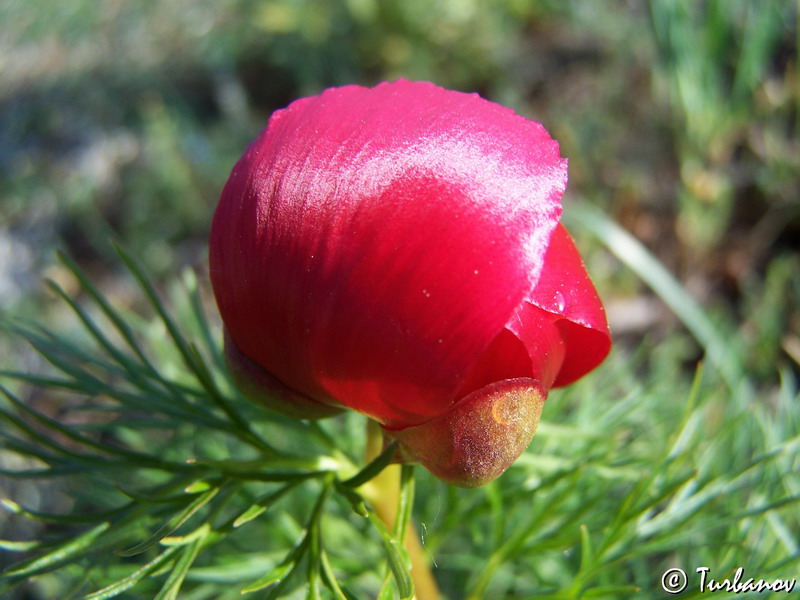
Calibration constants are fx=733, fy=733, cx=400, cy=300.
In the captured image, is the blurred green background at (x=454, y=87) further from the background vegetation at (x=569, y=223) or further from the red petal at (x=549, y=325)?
the red petal at (x=549, y=325)

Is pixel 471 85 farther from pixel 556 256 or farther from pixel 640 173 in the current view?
pixel 556 256

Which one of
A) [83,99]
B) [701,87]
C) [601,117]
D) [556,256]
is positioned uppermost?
[556,256]

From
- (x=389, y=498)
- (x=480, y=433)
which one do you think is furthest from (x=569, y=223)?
(x=480, y=433)

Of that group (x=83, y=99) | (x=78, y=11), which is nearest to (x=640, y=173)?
(x=83, y=99)

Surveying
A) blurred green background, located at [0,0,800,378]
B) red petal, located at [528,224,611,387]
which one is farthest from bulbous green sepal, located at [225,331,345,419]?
blurred green background, located at [0,0,800,378]
